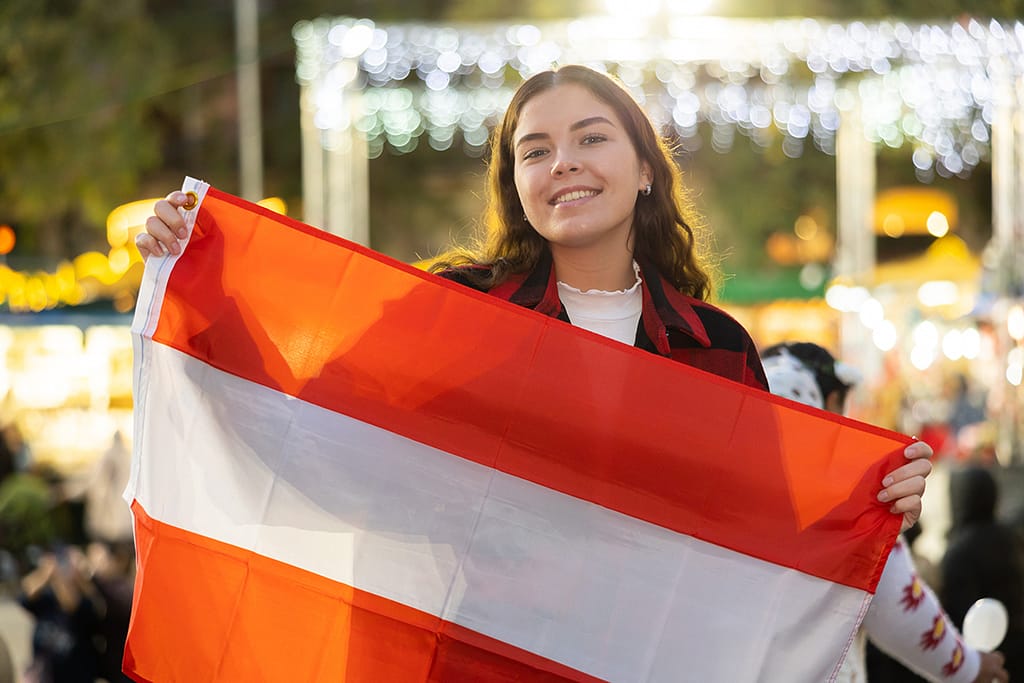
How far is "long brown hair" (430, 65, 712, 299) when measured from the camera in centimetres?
262

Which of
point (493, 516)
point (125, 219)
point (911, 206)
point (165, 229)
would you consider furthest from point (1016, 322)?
point (911, 206)

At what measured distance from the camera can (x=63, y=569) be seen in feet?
18.2

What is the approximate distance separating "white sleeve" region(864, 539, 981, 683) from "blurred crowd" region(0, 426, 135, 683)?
9.64 ft

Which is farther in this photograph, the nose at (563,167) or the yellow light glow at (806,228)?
the yellow light glow at (806,228)

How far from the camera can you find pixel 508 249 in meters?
2.71

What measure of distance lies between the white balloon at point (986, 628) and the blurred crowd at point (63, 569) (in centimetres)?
310

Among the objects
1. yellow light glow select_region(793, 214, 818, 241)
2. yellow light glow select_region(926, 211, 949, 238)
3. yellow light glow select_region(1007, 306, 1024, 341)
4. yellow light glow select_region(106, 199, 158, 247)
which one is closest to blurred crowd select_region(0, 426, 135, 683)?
yellow light glow select_region(106, 199, 158, 247)

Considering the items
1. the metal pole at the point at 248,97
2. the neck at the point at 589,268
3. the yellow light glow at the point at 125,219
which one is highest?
the metal pole at the point at 248,97

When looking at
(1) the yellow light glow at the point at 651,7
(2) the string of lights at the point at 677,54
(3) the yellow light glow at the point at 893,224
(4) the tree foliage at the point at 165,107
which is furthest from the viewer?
(3) the yellow light glow at the point at 893,224

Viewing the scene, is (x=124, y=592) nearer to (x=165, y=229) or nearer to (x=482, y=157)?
(x=482, y=157)

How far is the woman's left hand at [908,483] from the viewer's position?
2443 millimetres

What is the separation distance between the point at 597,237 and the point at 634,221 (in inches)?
7.1

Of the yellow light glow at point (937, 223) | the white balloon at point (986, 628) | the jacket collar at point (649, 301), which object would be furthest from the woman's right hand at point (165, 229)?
the yellow light glow at point (937, 223)

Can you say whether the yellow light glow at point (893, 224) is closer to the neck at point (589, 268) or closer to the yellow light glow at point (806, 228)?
the yellow light glow at point (806, 228)
